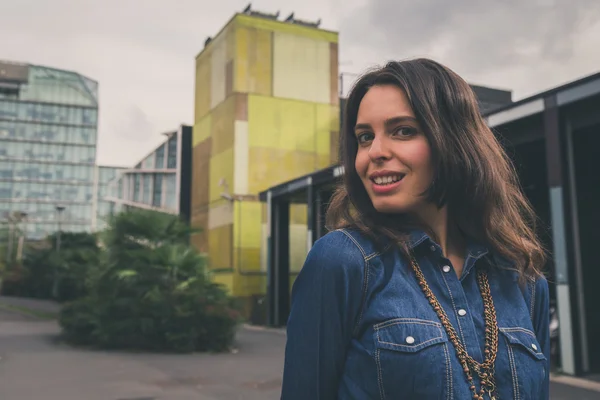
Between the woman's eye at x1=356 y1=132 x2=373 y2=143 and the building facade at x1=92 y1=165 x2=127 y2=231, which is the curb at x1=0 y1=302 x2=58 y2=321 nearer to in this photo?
the woman's eye at x1=356 y1=132 x2=373 y2=143

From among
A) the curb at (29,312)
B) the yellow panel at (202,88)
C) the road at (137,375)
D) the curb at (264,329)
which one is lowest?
the curb at (264,329)

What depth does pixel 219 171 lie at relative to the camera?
3086cm

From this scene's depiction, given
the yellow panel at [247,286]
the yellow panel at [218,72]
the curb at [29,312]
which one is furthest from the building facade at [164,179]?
the curb at [29,312]

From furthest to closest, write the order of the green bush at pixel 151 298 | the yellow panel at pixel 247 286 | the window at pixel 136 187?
1. the window at pixel 136 187
2. the yellow panel at pixel 247 286
3. the green bush at pixel 151 298

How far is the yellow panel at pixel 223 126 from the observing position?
29.6 metres

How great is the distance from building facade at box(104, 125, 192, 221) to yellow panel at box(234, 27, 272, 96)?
7.41m

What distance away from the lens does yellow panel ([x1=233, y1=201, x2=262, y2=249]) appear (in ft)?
94.6

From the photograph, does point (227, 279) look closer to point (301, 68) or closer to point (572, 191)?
point (301, 68)

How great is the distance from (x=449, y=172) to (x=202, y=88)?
109 feet

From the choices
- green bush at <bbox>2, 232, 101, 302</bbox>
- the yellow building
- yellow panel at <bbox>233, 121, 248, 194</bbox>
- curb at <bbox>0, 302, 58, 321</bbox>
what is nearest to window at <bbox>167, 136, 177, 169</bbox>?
the yellow building

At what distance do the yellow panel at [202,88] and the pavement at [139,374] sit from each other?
60.4 ft

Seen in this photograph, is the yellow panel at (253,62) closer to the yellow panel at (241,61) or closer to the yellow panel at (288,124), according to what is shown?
the yellow panel at (241,61)

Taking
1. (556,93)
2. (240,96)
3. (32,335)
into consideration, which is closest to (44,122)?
(240,96)

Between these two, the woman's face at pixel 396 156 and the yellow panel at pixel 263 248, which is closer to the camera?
the woman's face at pixel 396 156
